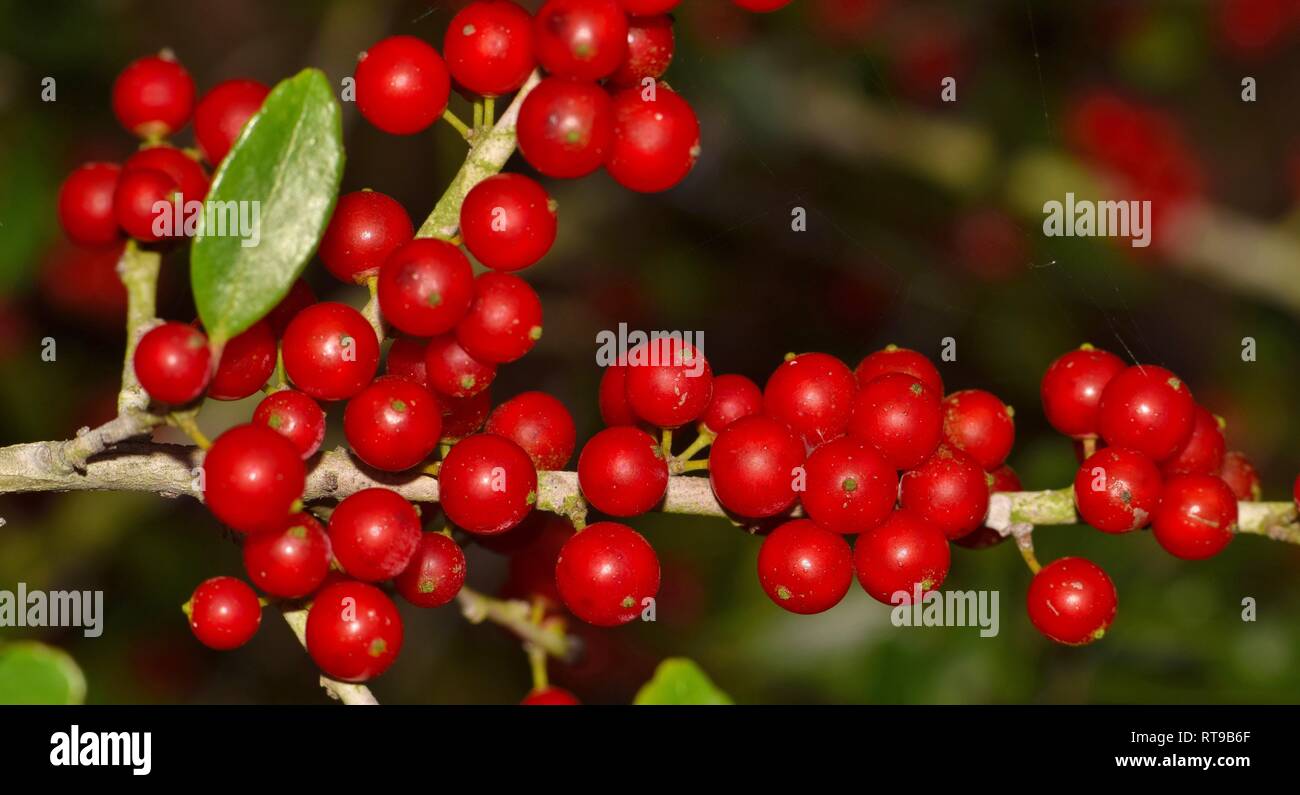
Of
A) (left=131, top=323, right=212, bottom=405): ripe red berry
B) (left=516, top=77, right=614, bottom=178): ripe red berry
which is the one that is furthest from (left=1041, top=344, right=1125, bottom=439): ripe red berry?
(left=131, top=323, right=212, bottom=405): ripe red berry

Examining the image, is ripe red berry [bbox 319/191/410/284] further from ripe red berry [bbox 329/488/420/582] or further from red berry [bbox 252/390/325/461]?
ripe red berry [bbox 329/488/420/582]

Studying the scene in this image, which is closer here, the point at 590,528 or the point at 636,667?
the point at 590,528

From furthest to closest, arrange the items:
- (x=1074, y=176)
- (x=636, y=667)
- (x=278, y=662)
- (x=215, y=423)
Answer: (x=1074, y=176)
(x=278, y=662)
(x=636, y=667)
(x=215, y=423)

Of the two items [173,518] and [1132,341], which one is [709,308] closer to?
[1132,341]

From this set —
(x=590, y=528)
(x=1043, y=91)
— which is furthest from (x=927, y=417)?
(x=1043, y=91)

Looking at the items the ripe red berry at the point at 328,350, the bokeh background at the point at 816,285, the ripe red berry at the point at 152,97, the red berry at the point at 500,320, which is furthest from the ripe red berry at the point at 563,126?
the bokeh background at the point at 816,285

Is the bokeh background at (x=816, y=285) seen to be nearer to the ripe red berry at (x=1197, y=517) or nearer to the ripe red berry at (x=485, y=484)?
the ripe red berry at (x=1197, y=517)
